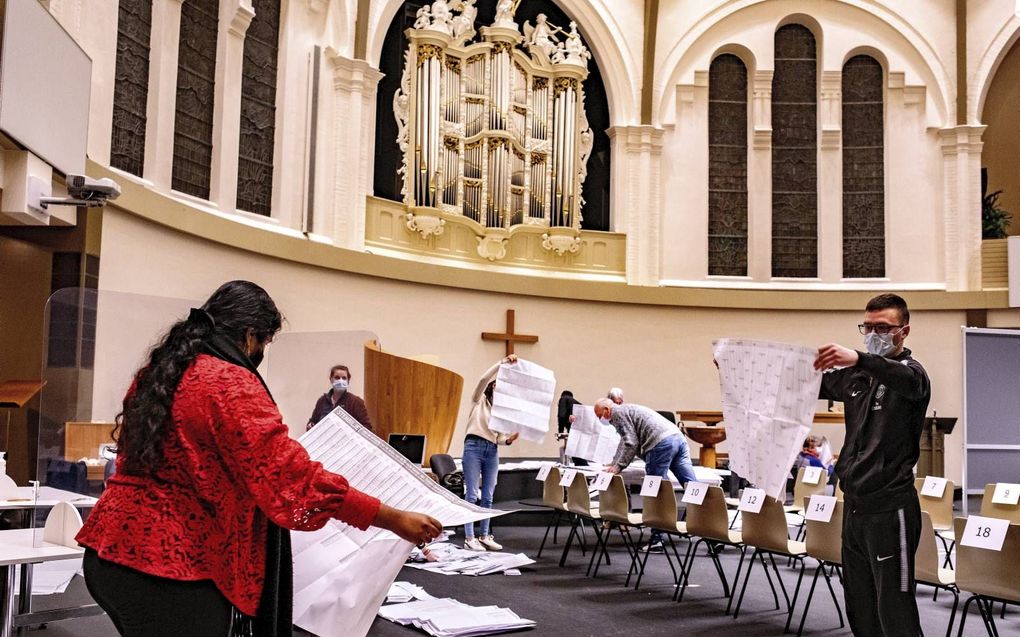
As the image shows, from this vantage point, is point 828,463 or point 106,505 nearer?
point 106,505

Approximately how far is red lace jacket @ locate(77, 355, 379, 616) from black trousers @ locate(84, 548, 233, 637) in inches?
1.2

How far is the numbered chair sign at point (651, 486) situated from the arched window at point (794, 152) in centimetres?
921

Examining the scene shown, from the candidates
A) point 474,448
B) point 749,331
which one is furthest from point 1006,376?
point 474,448

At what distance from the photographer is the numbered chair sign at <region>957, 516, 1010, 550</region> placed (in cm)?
468

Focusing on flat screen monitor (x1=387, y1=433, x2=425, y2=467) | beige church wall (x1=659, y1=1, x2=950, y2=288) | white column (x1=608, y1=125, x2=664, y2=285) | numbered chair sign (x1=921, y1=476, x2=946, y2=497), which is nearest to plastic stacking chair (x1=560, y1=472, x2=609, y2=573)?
flat screen monitor (x1=387, y1=433, x2=425, y2=467)

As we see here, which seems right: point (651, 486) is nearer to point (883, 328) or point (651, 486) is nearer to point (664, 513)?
point (664, 513)

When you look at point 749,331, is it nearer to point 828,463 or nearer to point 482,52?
point 828,463

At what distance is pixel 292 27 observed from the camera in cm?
1208

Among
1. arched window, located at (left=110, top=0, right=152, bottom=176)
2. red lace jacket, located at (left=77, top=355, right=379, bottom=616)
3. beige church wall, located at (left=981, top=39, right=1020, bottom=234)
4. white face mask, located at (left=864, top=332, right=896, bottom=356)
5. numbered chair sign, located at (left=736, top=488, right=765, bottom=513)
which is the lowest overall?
numbered chair sign, located at (left=736, top=488, right=765, bottom=513)

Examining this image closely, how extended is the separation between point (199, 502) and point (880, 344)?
2.85m

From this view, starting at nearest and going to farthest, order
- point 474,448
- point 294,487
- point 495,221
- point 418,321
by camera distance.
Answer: point 294,487
point 474,448
point 418,321
point 495,221

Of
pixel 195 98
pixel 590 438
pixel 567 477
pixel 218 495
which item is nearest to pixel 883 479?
pixel 218 495

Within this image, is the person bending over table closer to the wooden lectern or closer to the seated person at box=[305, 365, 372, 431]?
the wooden lectern

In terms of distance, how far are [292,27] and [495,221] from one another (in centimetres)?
393
